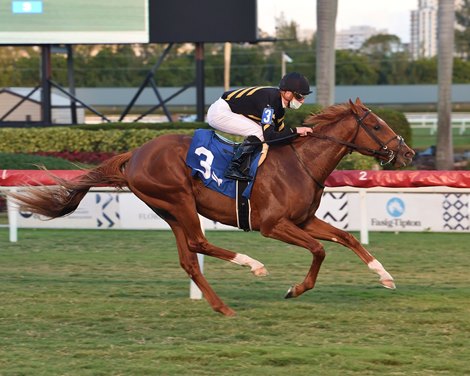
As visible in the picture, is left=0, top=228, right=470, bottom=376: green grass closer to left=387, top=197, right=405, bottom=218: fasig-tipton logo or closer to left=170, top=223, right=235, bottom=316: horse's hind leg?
left=170, top=223, right=235, bottom=316: horse's hind leg

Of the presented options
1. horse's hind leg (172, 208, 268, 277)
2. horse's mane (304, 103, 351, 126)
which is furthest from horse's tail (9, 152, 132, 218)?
horse's mane (304, 103, 351, 126)

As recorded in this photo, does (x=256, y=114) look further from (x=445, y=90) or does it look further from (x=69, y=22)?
(x=69, y=22)

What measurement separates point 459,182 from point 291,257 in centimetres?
290

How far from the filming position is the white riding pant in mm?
8008

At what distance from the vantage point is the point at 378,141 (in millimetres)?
7996

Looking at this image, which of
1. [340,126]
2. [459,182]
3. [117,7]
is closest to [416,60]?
[117,7]

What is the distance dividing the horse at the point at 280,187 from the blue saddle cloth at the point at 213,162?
0.06 m

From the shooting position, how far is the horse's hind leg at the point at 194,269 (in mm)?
7672

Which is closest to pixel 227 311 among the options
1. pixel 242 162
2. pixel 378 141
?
pixel 242 162

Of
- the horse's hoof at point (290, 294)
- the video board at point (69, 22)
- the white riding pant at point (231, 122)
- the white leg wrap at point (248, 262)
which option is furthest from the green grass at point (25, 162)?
the white leg wrap at point (248, 262)

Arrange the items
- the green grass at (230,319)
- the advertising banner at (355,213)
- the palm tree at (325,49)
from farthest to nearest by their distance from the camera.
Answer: the palm tree at (325,49) → the advertising banner at (355,213) → the green grass at (230,319)

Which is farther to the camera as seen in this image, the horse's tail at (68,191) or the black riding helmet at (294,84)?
the horse's tail at (68,191)

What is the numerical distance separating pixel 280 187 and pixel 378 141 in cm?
91

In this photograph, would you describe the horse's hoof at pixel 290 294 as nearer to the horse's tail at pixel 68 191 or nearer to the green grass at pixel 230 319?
the green grass at pixel 230 319
